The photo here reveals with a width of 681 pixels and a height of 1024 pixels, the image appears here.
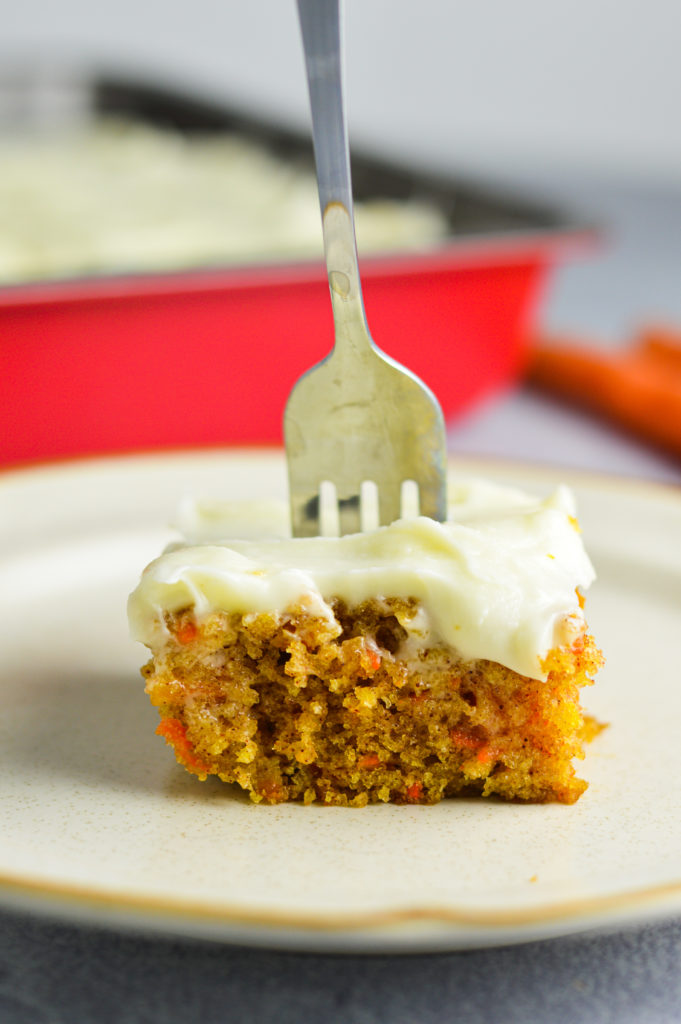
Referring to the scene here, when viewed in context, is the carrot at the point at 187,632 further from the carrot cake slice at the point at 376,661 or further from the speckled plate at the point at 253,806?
the speckled plate at the point at 253,806

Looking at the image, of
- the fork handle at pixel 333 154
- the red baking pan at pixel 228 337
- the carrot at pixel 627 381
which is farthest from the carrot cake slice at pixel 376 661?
the carrot at pixel 627 381

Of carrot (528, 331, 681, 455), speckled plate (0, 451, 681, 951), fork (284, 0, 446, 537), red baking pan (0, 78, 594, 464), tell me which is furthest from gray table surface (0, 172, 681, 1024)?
carrot (528, 331, 681, 455)

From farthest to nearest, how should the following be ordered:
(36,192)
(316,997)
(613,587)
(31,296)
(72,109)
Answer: (72,109) < (36,192) < (31,296) < (613,587) < (316,997)

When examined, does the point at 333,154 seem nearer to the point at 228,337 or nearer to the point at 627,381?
the point at 228,337

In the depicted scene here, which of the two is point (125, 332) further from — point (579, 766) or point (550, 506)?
point (579, 766)

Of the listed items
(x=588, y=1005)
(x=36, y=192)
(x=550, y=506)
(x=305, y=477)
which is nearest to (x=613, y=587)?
(x=550, y=506)

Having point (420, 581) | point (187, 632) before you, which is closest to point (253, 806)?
point (187, 632)
